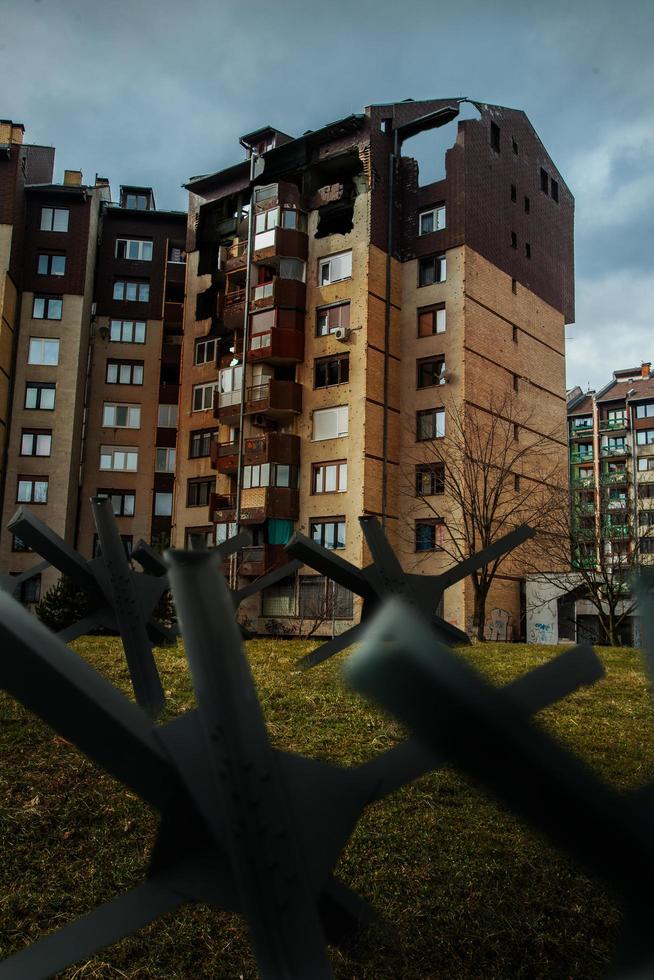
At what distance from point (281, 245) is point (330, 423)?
8604 mm

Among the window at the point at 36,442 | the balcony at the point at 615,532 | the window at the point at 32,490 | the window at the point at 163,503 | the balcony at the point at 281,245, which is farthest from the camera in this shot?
the window at the point at 163,503

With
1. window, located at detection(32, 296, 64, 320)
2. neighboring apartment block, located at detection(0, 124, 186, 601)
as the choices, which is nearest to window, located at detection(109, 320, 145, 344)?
neighboring apartment block, located at detection(0, 124, 186, 601)

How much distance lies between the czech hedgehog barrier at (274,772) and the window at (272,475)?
3528 cm

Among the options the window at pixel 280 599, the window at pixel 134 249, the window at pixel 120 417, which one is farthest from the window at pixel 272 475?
the window at pixel 134 249

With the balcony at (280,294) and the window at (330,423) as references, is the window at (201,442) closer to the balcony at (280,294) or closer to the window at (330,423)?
the window at (330,423)

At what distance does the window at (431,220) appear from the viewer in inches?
1483

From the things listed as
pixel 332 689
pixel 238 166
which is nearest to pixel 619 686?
pixel 332 689

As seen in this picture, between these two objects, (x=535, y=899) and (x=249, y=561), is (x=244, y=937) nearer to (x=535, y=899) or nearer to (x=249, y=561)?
(x=535, y=899)

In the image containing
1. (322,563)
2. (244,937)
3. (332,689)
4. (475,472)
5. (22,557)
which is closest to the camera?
(244,937)

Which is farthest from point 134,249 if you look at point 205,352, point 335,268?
point 335,268

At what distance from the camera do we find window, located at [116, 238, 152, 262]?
4644cm

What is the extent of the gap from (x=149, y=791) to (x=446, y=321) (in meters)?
36.6

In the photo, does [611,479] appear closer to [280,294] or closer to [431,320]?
[431,320]

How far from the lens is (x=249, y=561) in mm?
36406
